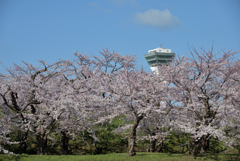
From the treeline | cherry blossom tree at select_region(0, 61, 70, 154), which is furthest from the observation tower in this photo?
cherry blossom tree at select_region(0, 61, 70, 154)

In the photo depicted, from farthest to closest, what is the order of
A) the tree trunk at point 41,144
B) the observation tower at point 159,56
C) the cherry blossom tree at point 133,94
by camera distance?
the observation tower at point 159,56
the tree trunk at point 41,144
the cherry blossom tree at point 133,94

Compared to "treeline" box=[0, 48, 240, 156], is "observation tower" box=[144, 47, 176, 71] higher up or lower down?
higher up

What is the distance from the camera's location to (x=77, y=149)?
73.2 feet

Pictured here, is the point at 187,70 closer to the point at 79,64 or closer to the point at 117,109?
the point at 117,109

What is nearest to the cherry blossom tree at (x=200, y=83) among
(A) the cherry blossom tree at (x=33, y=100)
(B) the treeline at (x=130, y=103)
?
(B) the treeline at (x=130, y=103)

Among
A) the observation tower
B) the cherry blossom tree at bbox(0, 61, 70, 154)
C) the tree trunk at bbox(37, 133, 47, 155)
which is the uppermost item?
the observation tower

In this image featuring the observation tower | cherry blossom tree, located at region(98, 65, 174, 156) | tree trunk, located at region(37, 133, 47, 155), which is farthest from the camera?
the observation tower

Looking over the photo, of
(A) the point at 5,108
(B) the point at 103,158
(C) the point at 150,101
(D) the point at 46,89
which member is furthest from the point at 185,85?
(A) the point at 5,108

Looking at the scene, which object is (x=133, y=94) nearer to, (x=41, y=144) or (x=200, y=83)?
(x=200, y=83)

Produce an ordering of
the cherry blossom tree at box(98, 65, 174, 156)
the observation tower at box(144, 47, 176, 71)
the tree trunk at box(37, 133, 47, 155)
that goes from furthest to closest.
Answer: the observation tower at box(144, 47, 176, 71), the tree trunk at box(37, 133, 47, 155), the cherry blossom tree at box(98, 65, 174, 156)

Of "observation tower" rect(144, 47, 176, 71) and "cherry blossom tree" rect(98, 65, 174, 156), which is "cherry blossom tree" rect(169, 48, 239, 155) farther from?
"observation tower" rect(144, 47, 176, 71)

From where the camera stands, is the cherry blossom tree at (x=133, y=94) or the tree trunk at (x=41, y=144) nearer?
the cherry blossom tree at (x=133, y=94)

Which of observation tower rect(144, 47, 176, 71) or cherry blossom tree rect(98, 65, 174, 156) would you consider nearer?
cherry blossom tree rect(98, 65, 174, 156)

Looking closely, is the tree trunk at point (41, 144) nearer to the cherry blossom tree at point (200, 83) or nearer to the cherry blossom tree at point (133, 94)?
the cherry blossom tree at point (133, 94)
